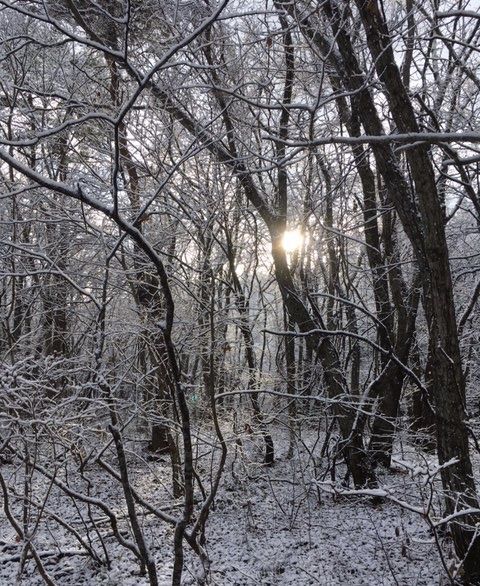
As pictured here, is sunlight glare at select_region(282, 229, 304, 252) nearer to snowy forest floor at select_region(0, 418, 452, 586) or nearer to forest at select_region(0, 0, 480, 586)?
forest at select_region(0, 0, 480, 586)

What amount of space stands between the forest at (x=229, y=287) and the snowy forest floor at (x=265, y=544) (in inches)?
1.4

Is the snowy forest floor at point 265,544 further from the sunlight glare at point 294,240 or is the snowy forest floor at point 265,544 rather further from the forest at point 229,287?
the sunlight glare at point 294,240

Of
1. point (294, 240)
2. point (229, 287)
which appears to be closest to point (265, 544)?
point (229, 287)

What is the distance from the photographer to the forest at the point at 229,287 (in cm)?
429

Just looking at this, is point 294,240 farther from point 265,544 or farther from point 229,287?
point 265,544

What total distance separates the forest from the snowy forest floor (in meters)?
0.04

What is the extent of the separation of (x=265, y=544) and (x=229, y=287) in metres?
3.60

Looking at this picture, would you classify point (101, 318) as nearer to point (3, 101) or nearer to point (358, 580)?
point (358, 580)

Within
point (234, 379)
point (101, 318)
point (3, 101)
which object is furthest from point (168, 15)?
point (234, 379)

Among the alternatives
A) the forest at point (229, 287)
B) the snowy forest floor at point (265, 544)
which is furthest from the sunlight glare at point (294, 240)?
the snowy forest floor at point (265, 544)

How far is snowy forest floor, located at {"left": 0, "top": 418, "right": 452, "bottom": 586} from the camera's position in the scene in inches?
205

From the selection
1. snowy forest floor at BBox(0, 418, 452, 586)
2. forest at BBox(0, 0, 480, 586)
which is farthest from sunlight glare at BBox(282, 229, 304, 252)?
snowy forest floor at BBox(0, 418, 452, 586)

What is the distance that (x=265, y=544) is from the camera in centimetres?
627

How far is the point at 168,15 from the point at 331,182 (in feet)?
13.0
